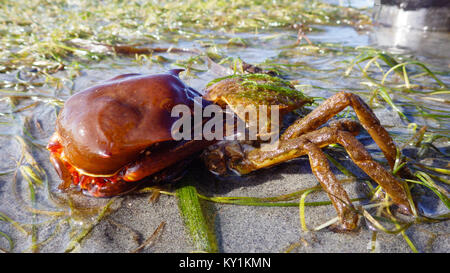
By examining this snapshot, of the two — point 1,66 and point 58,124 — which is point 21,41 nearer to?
point 1,66

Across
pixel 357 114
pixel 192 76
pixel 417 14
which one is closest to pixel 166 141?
pixel 357 114

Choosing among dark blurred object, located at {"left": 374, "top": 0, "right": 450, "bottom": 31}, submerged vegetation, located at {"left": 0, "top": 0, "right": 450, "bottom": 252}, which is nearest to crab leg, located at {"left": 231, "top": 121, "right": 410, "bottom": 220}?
submerged vegetation, located at {"left": 0, "top": 0, "right": 450, "bottom": 252}

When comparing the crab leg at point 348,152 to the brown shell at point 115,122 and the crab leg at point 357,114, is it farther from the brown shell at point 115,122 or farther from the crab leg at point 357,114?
the brown shell at point 115,122

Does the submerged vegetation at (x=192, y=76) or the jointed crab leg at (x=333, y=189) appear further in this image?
the submerged vegetation at (x=192, y=76)

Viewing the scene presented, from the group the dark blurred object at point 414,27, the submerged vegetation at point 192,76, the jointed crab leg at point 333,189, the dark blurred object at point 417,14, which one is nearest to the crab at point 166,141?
the jointed crab leg at point 333,189

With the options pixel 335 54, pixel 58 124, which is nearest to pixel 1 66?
pixel 58 124
